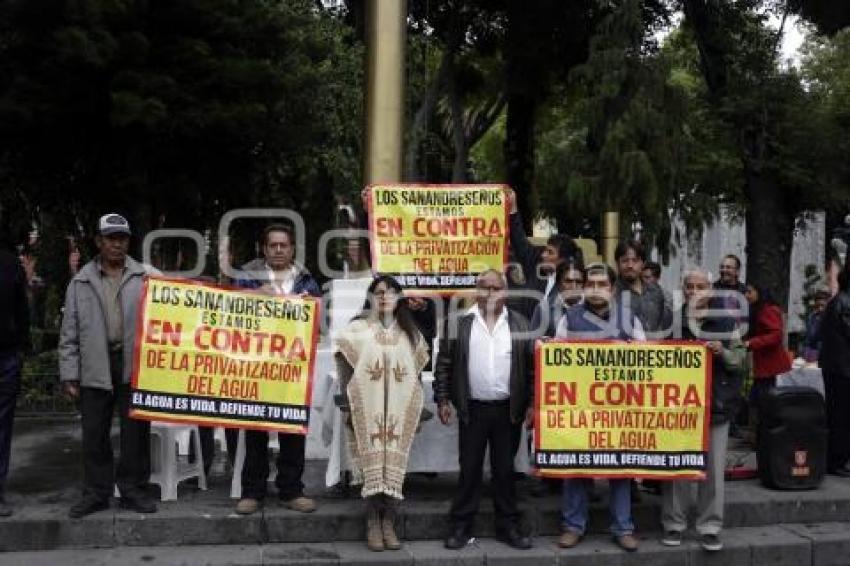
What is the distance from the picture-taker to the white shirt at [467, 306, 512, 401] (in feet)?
20.9

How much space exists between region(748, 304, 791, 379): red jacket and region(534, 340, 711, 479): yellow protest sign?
2.10m

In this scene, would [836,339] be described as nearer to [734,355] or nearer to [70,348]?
[734,355]

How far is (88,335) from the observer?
253 inches

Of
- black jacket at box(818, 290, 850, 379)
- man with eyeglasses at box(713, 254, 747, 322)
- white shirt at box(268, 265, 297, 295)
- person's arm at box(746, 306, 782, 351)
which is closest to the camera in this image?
white shirt at box(268, 265, 297, 295)

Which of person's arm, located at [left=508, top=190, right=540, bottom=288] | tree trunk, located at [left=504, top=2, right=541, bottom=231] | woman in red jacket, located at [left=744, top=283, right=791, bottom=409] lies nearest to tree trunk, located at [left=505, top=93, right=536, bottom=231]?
tree trunk, located at [left=504, top=2, right=541, bottom=231]

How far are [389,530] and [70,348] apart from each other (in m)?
2.46

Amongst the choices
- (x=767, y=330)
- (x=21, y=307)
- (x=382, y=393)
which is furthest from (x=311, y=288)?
(x=767, y=330)

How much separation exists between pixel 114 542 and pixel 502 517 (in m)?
2.60

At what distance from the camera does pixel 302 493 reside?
6.89m

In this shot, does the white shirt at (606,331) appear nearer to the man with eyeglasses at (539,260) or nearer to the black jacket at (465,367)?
the black jacket at (465,367)

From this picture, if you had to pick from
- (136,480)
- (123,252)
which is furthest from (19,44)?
(136,480)

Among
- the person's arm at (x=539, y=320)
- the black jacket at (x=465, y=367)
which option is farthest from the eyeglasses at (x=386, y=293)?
the person's arm at (x=539, y=320)

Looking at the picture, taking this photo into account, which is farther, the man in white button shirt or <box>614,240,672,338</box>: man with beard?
<box>614,240,672,338</box>: man with beard

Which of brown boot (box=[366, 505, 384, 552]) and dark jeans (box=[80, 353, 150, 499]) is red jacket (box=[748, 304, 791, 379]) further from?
dark jeans (box=[80, 353, 150, 499])
